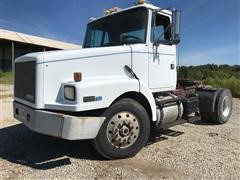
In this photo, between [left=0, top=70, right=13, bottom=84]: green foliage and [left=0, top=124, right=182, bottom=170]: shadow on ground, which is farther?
[left=0, top=70, right=13, bottom=84]: green foliage

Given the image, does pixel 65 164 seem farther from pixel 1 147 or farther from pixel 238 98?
pixel 238 98

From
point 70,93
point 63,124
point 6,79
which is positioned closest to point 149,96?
point 70,93

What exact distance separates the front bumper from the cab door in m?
1.72

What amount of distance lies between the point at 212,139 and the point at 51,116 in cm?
377

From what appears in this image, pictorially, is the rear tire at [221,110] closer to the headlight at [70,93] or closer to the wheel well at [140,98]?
the wheel well at [140,98]

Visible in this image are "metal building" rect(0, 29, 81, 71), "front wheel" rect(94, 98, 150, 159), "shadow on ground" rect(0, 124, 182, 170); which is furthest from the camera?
"metal building" rect(0, 29, 81, 71)

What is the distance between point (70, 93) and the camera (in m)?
4.50

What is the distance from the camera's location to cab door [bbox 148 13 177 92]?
580 centimetres

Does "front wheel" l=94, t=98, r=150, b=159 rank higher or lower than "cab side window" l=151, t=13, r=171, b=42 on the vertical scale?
lower

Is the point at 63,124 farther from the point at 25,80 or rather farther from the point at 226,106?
the point at 226,106

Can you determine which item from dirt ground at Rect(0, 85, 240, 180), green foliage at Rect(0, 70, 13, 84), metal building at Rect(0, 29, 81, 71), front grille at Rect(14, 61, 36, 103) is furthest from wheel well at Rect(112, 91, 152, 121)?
metal building at Rect(0, 29, 81, 71)

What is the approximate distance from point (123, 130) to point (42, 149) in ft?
5.60

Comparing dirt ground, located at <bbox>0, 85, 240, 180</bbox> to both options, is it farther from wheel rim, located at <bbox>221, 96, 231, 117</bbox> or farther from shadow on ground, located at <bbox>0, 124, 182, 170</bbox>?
wheel rim, located at <bbox>221, 96, 231, 117</bbox>

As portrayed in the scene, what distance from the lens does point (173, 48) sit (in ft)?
20.7
